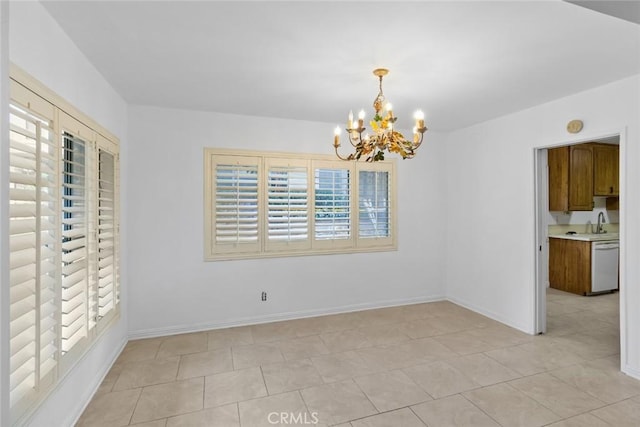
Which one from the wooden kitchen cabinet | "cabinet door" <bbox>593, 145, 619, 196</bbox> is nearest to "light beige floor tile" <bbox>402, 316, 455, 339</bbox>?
the wooden kitchen cabinet

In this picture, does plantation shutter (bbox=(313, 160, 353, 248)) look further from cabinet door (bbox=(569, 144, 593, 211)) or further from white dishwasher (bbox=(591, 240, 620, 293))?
white dishwasher (bbox=(591, 240, 620, 293))

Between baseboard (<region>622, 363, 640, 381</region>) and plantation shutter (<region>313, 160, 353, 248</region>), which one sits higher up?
plantation shutter (<region>313, 160, 353, 248</region>)

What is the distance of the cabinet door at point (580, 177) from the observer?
5.21 metres

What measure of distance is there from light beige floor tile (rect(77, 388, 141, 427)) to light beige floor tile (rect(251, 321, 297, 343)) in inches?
50.8

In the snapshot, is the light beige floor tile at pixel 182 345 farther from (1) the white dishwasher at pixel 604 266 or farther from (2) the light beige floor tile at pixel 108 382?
(1) the white dishwasher at pixel 604 266

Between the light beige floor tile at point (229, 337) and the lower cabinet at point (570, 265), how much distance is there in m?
5.04

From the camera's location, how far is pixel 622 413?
2.25 meters

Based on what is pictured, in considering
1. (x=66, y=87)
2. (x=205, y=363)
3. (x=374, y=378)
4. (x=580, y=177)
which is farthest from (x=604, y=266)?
(x=66, y=87)

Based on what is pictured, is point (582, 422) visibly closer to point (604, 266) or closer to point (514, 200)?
point (514, 200)

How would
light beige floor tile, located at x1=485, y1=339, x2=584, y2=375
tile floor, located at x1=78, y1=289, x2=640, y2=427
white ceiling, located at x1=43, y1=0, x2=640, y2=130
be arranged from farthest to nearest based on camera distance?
light beige floor tile, located at x1=485, y1=339, x2=584, y2=375, tile floor, located at x1=78, y1=289, x2=640, y2=427, white ceiling, located at x1=43, y1=0, x2=640, y2=130

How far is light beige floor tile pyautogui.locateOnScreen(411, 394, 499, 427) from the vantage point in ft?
7.14

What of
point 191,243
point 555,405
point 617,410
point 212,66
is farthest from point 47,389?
point 617,410

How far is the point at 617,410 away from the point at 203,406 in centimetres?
293

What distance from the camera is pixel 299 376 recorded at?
277 centimetres
